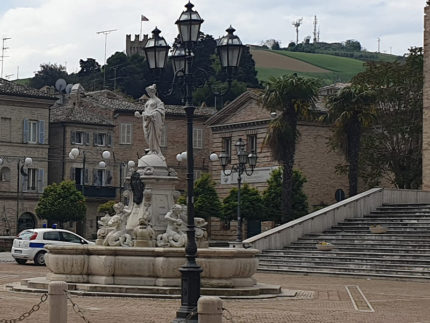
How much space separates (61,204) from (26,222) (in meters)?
8.81

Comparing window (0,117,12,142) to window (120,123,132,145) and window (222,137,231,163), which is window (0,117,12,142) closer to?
window (120,123,132,145)

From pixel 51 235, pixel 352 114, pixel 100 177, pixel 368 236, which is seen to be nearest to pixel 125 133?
pixel 100 177

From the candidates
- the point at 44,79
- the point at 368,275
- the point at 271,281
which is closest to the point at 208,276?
the point at 271,281

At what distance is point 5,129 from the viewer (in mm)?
73938

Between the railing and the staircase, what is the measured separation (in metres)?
0.31

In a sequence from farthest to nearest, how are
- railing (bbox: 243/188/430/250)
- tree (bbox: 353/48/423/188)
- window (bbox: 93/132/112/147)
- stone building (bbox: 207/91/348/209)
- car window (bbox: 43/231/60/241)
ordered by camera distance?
window (bbox: 93/132/112/147) < stone building (bbox: 207/91/348/209) < tree (bbox: 353/48/423/188) < railing (bbox: 243/188/430/250) < car window (bbox: 43/231/60/241)

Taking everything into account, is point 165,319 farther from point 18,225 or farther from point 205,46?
point 205,46

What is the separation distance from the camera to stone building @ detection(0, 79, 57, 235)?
7338 centimetres

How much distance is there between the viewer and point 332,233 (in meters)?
42.4

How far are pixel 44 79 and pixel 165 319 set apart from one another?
116018 mm

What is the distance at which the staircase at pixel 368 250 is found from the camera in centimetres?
3588

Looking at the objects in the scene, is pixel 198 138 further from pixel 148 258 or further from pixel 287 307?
pixel 287 307

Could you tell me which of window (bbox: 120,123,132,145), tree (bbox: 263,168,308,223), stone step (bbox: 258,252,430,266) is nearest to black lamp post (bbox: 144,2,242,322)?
stone step (bbox: 258,252,430,266)

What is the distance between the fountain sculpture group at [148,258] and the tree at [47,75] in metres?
105
